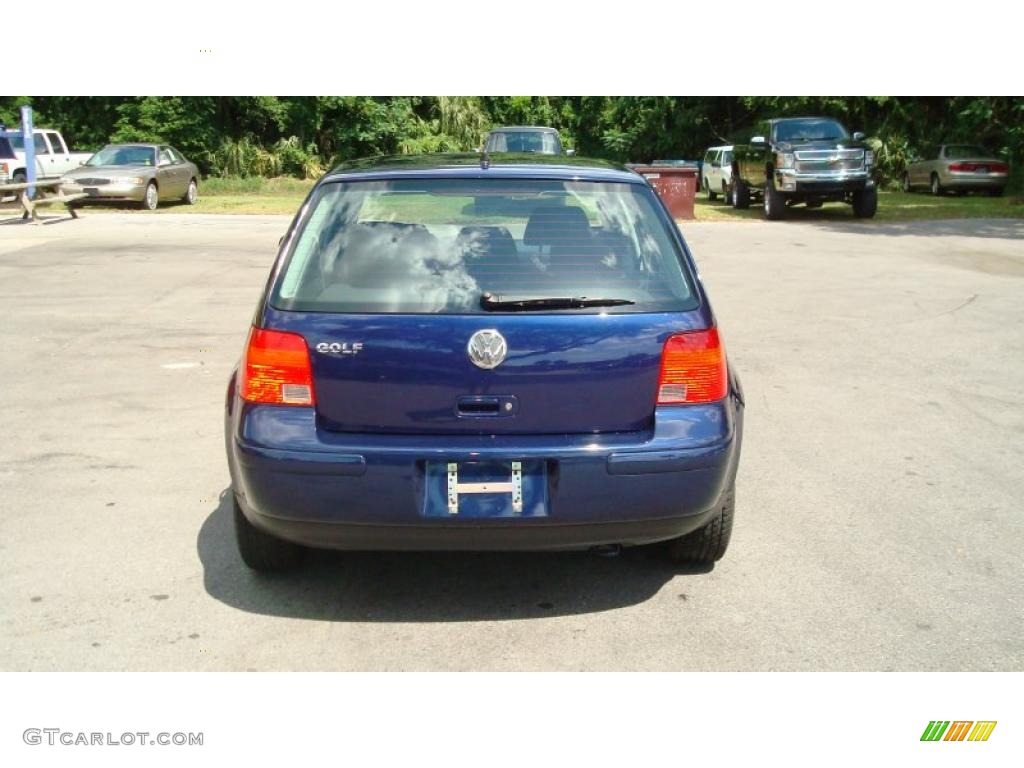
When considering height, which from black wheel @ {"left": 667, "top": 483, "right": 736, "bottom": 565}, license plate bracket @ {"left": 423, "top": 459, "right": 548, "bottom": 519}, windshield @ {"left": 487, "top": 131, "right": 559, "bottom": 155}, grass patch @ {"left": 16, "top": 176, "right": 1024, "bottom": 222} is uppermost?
license plate bracket @ {"left": 423, "top": 459, "right": 548, "bottom": 519}

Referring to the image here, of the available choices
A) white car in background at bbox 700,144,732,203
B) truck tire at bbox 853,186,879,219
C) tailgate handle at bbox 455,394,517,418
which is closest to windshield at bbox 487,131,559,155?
truck tire at bbox 853,186,879,219

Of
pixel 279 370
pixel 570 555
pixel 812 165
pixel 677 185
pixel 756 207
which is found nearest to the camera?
pixel 279 370

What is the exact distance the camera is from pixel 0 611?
420 centimetres

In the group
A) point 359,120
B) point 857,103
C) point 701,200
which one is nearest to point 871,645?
point 701,200

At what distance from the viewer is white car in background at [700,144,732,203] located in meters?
28.7

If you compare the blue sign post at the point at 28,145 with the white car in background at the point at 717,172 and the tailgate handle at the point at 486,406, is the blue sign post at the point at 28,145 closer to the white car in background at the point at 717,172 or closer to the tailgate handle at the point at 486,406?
the white car in background at the point at 717,172

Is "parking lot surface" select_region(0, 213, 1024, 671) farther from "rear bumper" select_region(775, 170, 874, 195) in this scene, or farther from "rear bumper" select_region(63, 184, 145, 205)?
"rear bumper" select_region(63, 184, 145, 205)

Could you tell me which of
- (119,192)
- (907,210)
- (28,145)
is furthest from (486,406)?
(907,210)

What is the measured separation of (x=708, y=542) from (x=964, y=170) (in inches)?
1111

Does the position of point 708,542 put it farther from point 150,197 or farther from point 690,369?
point 150,197

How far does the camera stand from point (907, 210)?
25.6 m

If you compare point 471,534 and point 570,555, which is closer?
point 471,534

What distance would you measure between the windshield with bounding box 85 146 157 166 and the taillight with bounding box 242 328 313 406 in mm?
24034

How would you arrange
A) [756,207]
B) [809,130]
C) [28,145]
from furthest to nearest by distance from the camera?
[756,207]
[28,145]
[809,130]
